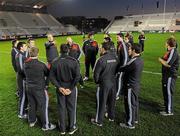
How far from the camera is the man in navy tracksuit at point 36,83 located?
6438 millimetres

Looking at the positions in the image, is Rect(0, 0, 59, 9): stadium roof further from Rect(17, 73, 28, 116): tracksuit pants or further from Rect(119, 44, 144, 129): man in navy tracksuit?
Rect(119, 44, 144, 129): man in navy tracksuit

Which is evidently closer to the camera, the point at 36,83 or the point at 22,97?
the point at 36,83

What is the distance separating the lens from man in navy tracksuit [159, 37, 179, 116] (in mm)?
7488

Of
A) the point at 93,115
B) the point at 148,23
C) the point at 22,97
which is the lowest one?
the point at 93,115

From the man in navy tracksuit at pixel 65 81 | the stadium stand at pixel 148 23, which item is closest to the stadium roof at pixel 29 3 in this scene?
the stadium stand at pixel 148 23

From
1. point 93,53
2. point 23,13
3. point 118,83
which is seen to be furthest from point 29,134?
point 23,13

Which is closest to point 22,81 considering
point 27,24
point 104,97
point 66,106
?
point 66,106

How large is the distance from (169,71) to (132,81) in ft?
5.24

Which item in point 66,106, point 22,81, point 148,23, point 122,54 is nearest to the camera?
point 66,106

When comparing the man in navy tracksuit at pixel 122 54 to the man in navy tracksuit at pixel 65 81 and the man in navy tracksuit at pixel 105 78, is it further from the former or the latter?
the man in navy tracksuit at pixel 65 81

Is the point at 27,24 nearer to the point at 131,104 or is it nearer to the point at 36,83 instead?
the point at 36,83

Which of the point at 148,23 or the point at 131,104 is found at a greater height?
the point at 148,23

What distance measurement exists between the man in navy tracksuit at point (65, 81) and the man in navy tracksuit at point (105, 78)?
0.69 meters

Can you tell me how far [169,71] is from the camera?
25.0 ft
